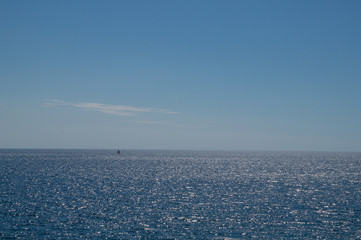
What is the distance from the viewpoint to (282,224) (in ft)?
145

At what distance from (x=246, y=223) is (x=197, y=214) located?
27.2 feet

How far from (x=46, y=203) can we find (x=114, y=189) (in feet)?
73.8

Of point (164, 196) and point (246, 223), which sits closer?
point (246, 223)

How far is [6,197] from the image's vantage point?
203 feet

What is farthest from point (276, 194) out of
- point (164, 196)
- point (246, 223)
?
point (246, 223)

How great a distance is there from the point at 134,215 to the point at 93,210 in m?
7.69

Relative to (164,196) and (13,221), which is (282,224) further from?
(13,221)

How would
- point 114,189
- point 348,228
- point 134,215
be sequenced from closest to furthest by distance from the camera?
1. point 348,228
2. point 134,215
3. point 114,189

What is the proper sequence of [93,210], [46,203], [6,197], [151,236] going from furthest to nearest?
1. [6,197]
2. [46,203]
3. [93,210]
4. [151,236]

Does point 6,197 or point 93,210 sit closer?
point 93,210

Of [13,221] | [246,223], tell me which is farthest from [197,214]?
[13,221]

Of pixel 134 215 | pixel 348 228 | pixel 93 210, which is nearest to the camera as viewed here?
pixel 348 228

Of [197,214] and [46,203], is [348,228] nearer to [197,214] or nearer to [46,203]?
[197,214]

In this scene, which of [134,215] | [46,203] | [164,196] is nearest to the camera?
[134,215]
